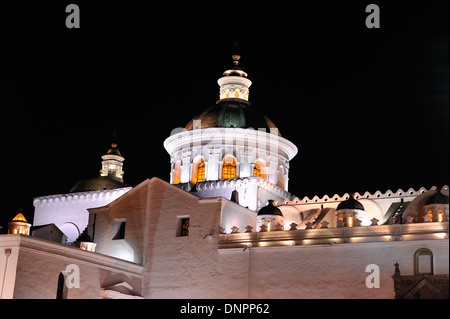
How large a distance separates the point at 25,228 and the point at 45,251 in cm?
1014

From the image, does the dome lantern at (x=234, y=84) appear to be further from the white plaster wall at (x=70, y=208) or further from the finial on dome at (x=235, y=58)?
the white plaster wall at (x=70, y=208)

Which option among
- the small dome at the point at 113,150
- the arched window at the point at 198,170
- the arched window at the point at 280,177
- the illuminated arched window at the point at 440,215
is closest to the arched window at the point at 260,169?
the arched window at the point at 280,177

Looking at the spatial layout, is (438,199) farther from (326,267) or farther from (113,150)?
(113,150)

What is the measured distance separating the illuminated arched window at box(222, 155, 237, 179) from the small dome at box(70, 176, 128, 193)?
7.26 metres

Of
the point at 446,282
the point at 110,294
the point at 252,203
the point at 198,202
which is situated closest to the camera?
the point at 446,282

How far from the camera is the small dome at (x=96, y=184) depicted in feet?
139

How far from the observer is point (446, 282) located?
86.0 feet

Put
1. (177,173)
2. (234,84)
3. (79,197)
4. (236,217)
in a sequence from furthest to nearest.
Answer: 1. (234,84)
2. (79,197)
3. (177,173)
4. (236,217)

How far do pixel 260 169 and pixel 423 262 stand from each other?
13.6 meters

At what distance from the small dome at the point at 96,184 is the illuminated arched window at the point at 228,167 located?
726 cm

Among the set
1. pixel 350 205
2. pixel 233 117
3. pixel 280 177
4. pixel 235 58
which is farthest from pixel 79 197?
pixel 350 205

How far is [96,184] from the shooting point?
1676 inches
